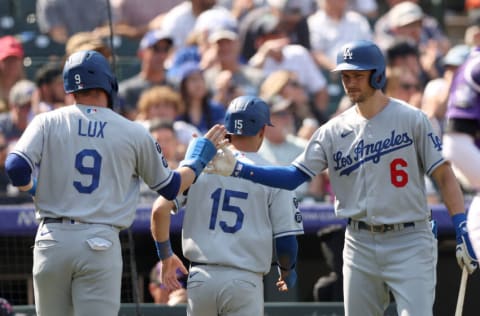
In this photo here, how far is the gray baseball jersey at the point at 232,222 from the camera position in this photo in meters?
6.29

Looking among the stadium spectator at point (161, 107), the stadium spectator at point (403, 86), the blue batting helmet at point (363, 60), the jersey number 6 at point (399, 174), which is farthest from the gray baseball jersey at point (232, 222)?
the stadium spectator at point (403, 86)

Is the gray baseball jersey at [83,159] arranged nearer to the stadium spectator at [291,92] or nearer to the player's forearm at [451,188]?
the player's forearm at [451,188]

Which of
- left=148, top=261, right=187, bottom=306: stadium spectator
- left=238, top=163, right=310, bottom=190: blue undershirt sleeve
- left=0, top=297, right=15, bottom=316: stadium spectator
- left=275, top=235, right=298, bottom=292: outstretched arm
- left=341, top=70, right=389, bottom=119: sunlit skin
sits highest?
left=341, top=70, right=389, bottom=119: sunlit skin

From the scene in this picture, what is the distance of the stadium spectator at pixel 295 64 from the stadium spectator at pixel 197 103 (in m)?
1.11

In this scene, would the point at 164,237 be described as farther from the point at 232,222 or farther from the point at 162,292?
the point at 162,292

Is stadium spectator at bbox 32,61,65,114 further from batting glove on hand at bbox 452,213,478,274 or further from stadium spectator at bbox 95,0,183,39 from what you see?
batting glove on hand at bbox 452,213,478,274

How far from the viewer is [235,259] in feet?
20.6

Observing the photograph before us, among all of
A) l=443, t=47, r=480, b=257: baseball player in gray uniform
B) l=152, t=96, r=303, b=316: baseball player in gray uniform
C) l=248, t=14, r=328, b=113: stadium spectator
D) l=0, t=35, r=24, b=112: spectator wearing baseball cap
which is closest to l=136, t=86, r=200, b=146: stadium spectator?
l=0, t=35, r=24, b=112: spectator wearing baseball cap

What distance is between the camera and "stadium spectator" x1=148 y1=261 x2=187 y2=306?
8.35 metres

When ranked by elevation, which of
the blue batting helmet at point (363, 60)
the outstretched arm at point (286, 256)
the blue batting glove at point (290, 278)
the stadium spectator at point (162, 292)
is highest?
the blue batting helmet at point (363, 60)

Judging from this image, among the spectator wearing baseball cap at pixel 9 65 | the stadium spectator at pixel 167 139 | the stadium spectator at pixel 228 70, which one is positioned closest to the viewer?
the stadium spectator at pixel 167 139

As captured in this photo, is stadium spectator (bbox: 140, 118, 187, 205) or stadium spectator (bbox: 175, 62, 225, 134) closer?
stadium spectator (bbox: 140, 118, 187, 205)

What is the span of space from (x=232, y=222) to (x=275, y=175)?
33cm

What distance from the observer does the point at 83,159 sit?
238 inches
